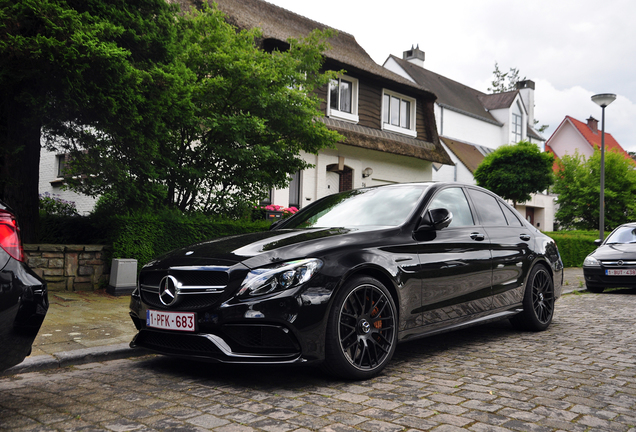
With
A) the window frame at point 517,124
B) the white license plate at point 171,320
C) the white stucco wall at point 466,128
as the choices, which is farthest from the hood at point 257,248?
the window frame at point 517,124

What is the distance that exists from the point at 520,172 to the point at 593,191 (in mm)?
5343

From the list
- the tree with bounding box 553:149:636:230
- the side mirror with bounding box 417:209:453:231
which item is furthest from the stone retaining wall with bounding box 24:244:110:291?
the tree with bounding box 553:149:636:230

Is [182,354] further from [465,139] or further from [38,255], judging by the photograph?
[465,139]

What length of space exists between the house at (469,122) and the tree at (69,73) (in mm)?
21819

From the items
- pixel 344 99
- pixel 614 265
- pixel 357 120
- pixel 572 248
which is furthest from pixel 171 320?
→ pixel 572 248

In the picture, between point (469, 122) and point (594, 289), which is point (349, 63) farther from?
point (469, 122)

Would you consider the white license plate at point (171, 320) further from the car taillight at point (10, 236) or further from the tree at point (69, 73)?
the tree at point (69, 73)

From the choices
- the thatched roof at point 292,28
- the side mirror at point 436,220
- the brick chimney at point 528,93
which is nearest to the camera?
the side mirror at point 436,220

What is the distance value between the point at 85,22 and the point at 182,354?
536 cm

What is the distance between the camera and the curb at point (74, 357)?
4.39 m

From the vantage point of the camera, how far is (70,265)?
8.32 meters

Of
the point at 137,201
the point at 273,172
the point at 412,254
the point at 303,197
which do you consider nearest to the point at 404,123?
the point at 303,197

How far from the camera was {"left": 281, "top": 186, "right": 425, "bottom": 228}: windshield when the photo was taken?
4.93m

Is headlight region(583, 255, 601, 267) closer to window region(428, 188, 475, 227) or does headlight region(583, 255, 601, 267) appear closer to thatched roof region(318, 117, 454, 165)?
window region(428, 188, 475, 227)
